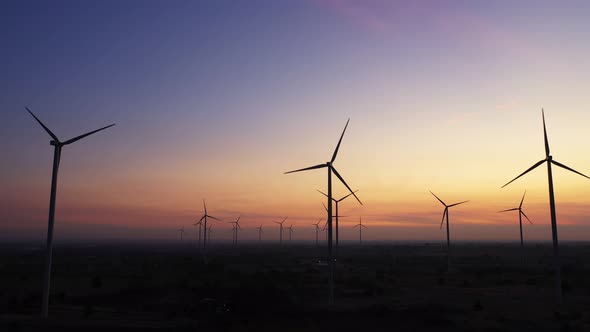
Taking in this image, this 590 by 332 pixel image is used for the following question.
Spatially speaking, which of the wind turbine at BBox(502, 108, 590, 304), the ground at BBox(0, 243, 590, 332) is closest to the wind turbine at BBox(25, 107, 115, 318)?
the ground at BBox(0, 243, 590, 332)

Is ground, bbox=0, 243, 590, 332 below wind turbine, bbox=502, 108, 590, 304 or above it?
below

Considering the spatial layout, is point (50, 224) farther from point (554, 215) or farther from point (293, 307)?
point (554, 215)

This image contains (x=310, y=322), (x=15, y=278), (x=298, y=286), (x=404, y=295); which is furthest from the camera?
(x=15, y=278)

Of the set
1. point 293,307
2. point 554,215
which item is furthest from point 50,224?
point 554,215

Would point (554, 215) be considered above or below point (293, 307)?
above

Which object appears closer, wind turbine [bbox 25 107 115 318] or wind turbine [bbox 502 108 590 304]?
wind turbine [bbox 25 107 115 318]

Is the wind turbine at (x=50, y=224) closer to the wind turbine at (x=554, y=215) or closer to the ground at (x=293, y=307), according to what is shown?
the ground at (x=293, y=307)

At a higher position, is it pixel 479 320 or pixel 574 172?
pixel 574 172

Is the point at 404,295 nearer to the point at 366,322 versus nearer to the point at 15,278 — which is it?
the point at 366,322

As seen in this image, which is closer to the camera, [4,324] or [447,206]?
[4,324]

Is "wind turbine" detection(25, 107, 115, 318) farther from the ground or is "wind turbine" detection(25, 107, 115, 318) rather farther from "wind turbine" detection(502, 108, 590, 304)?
"wind turbine" detection(502, 108, 590, 304)

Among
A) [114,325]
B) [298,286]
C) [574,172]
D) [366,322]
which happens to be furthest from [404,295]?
[114,325]
